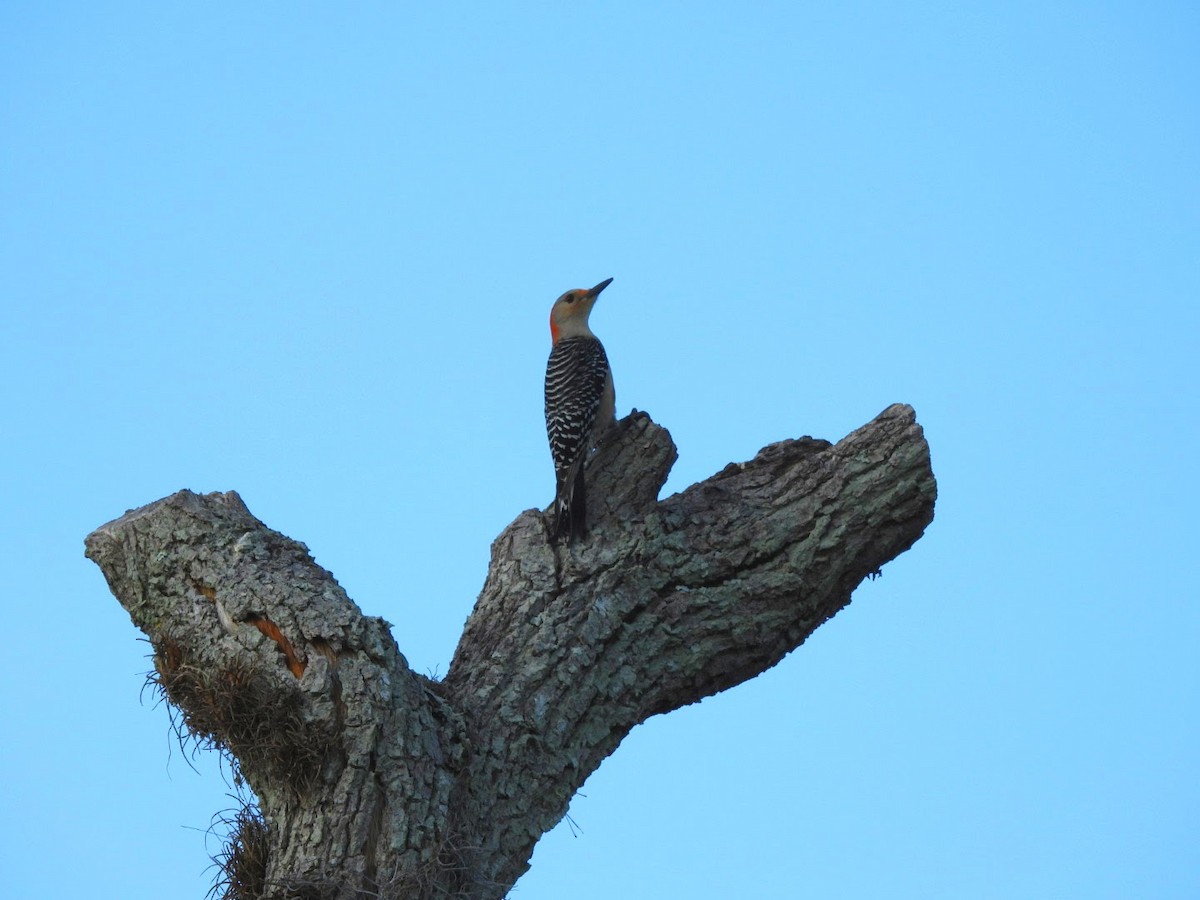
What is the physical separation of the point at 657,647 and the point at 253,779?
5.25 ft

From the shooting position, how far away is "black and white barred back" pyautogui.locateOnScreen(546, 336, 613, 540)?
5348 mm

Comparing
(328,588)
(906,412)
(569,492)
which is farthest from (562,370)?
(328,588)

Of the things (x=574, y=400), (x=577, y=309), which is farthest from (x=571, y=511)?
(x=577, y=309)

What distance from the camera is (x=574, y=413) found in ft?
21.4

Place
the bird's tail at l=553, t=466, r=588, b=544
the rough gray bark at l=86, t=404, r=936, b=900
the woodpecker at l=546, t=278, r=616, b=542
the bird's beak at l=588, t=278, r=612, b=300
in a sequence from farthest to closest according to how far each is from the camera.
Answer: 1. the bird's beak at l=588, t=278, r=612, b=300
2. the woodpecker at l=546, t=278, r=616, b=542
3. the bird's tail at l=553, t=466, r=588, b=544
4. the rough gray bark at l=86, t=404, r=936, b=900

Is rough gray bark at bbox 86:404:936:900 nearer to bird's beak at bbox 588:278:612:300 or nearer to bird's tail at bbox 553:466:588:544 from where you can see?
bird's tail at bbox 553:466:588:544

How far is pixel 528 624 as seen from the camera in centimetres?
496

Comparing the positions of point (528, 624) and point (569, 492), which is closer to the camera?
point (528, 624)

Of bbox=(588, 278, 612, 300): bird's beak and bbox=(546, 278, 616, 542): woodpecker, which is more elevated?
bbox=(588, 278, 612, 300): bird's beak

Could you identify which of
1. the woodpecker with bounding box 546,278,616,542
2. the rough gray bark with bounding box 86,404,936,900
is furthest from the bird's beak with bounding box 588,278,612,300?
the rough gray bark with bounding box 86,404,936,900

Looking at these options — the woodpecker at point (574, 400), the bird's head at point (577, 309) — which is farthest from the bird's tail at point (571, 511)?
the bird's head at point (577, 309)

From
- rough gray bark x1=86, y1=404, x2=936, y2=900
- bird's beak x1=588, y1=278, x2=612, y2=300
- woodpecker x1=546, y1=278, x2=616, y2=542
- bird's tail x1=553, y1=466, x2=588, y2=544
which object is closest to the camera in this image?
rough gray bark x1=86, y1=404, x2=936, y2=900

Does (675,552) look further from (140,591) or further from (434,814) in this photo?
(140,591)

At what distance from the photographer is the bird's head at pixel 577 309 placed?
8.44 meters
